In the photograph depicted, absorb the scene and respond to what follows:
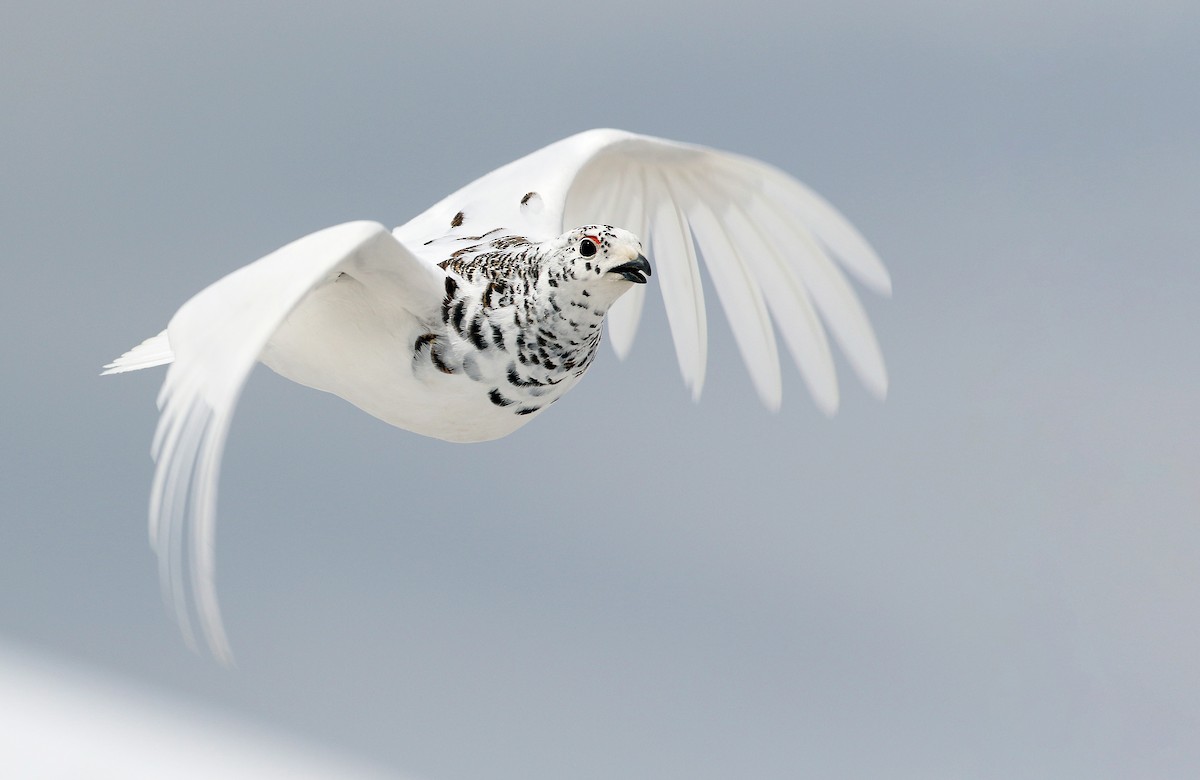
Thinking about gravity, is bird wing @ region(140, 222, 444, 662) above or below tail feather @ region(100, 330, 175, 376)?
below

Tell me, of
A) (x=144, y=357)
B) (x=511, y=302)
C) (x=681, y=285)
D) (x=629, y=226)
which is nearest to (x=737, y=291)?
(x=681, y=285)

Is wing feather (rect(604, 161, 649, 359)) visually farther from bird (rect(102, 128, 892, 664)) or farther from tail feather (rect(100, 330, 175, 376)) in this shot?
tail feather (rect(100, 330, 175, 376))

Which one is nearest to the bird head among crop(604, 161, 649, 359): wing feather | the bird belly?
the bird belly

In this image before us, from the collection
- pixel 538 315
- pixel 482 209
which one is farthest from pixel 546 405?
pixel 482 209

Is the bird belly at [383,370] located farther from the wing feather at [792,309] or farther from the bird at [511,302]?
the wing feather at [792,309]

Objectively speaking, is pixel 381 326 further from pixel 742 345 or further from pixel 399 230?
pixel 742 345

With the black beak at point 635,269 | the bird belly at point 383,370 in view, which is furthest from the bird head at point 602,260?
the bird belly at point 383,370
